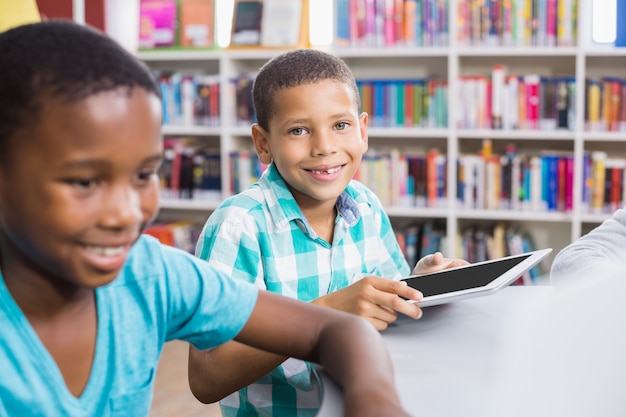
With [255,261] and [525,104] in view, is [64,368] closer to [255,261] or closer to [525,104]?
[255,261]

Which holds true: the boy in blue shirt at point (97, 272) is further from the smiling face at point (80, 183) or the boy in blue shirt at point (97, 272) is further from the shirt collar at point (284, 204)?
the shirt collar at point (284, 204)

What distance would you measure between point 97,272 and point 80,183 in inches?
3.4

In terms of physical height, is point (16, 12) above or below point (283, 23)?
below

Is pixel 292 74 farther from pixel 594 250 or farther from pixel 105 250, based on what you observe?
pixel 105 250

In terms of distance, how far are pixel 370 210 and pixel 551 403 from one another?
102 cm

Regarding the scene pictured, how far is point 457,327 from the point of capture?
3.53 feet

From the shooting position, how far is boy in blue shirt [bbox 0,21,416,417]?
675 mm

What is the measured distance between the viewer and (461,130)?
12.0ft

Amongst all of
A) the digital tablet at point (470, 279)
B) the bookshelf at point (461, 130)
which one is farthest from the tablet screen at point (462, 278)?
the bookshelf at point (461, 130)

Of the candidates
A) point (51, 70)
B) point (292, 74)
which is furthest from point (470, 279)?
point (51, 70)

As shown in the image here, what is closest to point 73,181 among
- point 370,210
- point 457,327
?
point 457,327

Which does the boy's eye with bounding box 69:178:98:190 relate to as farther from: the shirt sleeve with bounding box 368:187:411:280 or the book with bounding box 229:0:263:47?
the book with bounding box 229:0:263:47

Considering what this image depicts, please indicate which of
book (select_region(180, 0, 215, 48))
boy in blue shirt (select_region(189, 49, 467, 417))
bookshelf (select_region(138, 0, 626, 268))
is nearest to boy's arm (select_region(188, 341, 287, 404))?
boy in blue shirt (select_region(189, 49, 467, 417))

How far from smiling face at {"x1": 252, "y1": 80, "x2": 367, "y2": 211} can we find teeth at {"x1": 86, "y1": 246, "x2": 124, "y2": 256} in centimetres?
69
